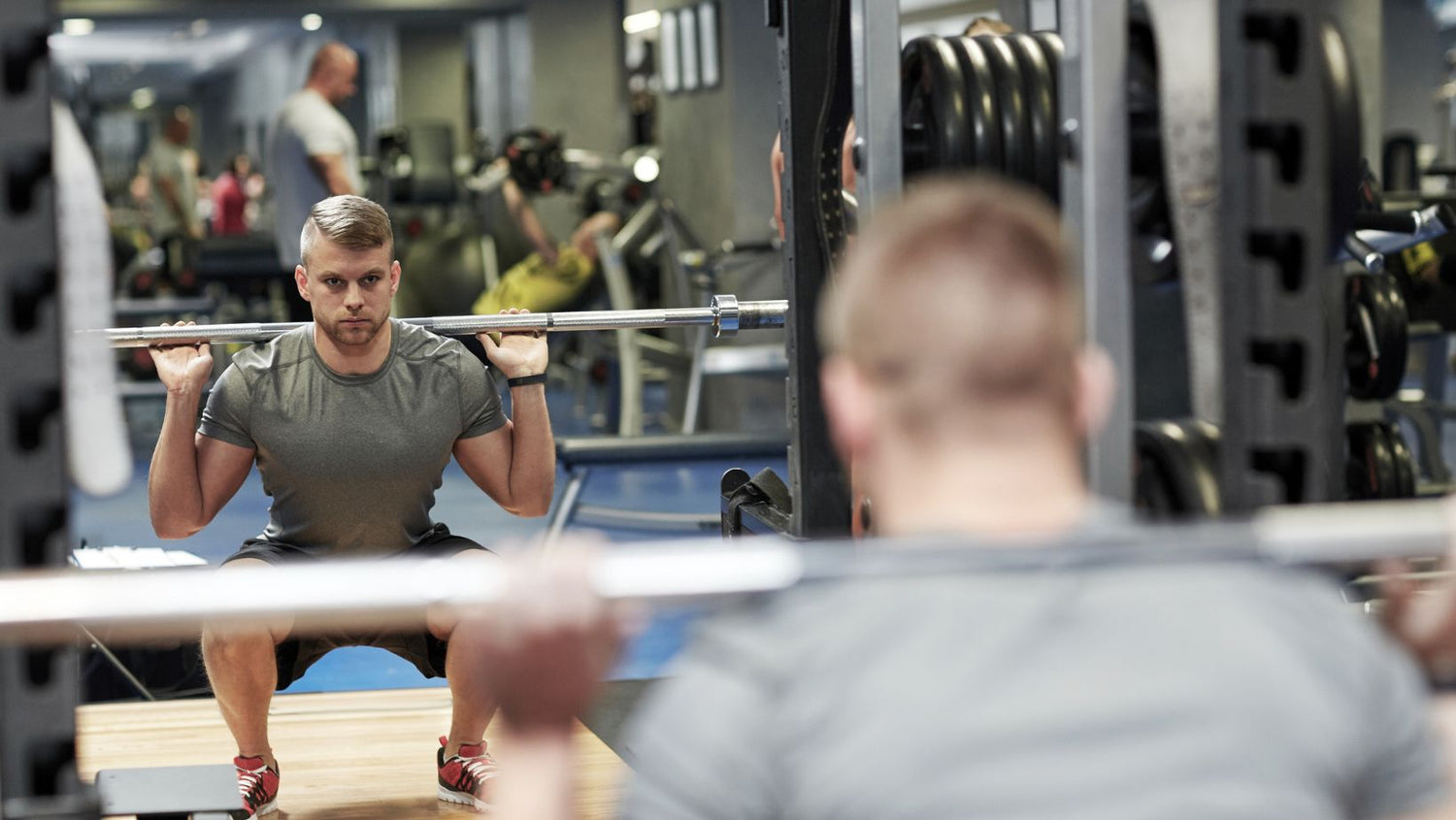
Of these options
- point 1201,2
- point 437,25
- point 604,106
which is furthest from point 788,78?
point 437,25

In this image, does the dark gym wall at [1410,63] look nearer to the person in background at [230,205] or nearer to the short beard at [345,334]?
the person in background at [230,205]

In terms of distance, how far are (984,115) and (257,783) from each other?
1.51 metres

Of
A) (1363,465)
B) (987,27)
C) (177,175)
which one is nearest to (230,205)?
(177,175)

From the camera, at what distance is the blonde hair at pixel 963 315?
827 millimetres

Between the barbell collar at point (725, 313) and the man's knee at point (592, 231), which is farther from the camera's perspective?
the man's knee at point (592, 231)

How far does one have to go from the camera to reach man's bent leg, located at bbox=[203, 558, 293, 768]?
2.44m

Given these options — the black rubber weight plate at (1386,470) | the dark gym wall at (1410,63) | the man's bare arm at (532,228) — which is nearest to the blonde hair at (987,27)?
the black rubber weight plate at (1386,470)

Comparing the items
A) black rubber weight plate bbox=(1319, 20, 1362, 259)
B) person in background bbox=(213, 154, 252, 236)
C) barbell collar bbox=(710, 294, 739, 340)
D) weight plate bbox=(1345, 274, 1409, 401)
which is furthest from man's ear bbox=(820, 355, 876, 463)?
person in background bbox=(213, 154, 252, 236)

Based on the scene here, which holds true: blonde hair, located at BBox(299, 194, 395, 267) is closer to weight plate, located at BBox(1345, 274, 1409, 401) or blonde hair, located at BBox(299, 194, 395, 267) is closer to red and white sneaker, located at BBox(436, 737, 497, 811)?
red and white sneaker, located at BBox(436, 737, 497, 811)

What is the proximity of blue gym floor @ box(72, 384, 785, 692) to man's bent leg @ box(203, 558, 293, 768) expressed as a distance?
1.06m

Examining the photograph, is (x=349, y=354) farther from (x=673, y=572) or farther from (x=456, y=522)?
(x=456, y=522)

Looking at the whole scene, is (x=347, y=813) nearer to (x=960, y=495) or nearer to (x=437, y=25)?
(x=960, y=495)

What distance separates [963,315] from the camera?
2.71ft

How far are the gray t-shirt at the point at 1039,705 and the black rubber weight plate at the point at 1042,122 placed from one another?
1.34 m
